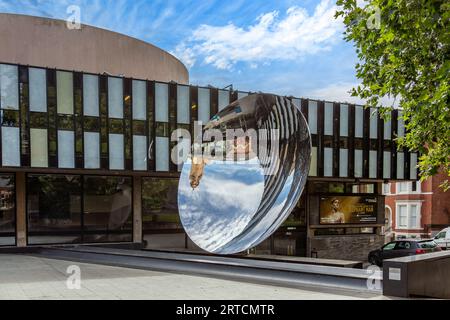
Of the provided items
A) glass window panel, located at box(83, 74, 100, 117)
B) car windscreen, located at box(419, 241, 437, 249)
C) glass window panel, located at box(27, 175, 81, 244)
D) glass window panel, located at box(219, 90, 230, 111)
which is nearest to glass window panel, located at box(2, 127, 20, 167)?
glass window panel, located at box(27, 175, 81, 244)

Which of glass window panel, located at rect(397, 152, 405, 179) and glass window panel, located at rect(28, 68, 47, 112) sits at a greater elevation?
glass window panel, located at rect(28, 68, 47, 112)

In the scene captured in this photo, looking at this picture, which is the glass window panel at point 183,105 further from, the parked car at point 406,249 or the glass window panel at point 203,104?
the parked car at point 406,249

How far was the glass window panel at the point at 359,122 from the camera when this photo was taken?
31484 mm

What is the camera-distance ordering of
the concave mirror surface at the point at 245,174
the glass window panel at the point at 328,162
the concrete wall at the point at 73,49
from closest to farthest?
the concave mirror surface at the point at 245,174
the concrete wall at the point at 73,49
the glass window panel at the point at 328,162

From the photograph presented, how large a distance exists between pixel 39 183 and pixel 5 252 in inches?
156

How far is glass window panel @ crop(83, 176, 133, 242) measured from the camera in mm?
25094

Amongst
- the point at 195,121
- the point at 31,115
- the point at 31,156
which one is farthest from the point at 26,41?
the point at 195,121

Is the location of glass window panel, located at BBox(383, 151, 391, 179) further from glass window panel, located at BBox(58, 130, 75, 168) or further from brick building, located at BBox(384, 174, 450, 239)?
glass window panel, located at BBox(58, 130, 75, 168)

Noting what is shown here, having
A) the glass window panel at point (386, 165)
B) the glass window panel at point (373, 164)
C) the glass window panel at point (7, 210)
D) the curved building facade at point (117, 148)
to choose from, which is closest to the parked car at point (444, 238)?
the curved building facade at point (117, 148)

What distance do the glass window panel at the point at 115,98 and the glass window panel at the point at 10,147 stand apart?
4.84m

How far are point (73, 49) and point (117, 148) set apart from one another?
28.2 ft

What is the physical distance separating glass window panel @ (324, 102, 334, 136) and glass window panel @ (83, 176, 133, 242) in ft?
45.7

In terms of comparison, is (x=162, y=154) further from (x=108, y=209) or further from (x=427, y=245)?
(x=427, y=245)
